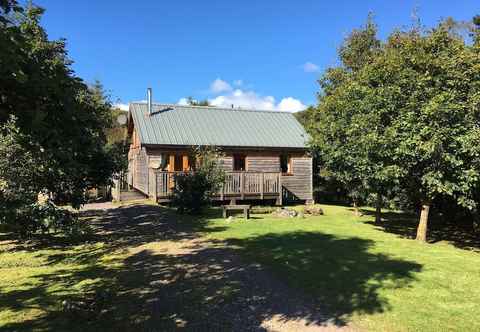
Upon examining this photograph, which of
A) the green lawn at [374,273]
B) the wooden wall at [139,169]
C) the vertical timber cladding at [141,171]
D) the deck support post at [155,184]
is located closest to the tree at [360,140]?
the green lawn at [374,273]

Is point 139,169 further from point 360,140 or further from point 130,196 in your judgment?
point 360,140

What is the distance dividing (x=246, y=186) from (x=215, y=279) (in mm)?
12678

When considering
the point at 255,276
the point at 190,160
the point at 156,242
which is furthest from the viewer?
the point at 190,160

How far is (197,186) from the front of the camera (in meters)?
14.5

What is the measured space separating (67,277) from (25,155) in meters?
3.71

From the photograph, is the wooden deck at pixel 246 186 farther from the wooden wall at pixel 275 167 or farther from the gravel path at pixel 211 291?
the gravel path at pixel 211 291

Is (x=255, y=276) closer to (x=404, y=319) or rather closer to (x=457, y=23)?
(x=404, y=319)

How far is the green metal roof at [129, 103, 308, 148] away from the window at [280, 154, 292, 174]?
0.97 meters

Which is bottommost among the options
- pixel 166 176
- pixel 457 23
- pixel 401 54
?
pixel 166 176

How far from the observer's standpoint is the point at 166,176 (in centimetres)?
1730

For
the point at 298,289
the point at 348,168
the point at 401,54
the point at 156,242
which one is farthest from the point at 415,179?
the point at 156,242

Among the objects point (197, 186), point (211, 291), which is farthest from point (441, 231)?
point (211, 291)

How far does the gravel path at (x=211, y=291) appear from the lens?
4.61 meters

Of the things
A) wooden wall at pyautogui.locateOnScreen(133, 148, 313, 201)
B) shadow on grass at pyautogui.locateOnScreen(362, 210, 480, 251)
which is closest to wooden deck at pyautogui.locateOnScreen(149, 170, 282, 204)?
wooden wall at pyautogui.locateOnScreen(133, 148, 313, 201)
